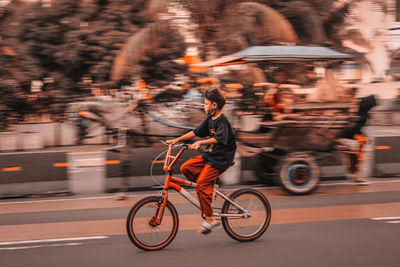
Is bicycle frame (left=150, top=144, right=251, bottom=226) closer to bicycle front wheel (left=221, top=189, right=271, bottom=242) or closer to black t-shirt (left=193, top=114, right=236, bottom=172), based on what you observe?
bicycle front wheel (left=221, top=189, right=271, bottom=242)

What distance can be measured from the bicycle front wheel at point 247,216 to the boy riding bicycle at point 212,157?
207mm

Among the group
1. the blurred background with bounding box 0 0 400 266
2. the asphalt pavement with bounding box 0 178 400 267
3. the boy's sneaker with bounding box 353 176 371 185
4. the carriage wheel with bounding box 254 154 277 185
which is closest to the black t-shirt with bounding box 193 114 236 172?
the blurred background with bounding box 0 0 400 266

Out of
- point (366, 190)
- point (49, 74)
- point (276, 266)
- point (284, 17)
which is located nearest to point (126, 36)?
point (49, 74)

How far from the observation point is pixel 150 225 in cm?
538

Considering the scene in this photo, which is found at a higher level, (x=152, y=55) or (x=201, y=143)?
(x=152, y=55)

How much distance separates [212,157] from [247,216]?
80 cm

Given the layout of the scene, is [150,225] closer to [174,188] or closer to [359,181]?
[174,188]

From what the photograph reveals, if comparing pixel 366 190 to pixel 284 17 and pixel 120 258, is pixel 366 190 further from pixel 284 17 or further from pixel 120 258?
pixel 284 17

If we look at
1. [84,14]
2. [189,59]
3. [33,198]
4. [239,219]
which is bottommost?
[33,198]

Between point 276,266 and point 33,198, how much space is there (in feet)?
18.0

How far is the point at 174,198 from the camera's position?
848 centimetres

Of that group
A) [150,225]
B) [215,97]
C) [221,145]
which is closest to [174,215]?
[150,225]

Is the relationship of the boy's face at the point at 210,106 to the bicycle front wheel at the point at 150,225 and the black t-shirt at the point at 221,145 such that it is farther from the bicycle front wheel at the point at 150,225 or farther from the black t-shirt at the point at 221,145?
the bicycle front wheel at the point at 150,225

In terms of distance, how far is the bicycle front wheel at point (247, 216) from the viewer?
5633 mm
